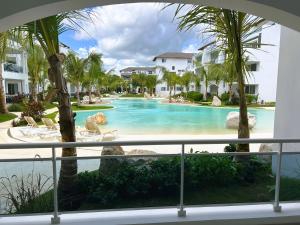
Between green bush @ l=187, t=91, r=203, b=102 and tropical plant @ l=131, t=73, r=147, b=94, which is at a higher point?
tropical plant @ l=131, t=73, r=147, b=94

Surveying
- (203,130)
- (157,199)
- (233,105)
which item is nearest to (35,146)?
(157,199)

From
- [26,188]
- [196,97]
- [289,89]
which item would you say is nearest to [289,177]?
[289,89]

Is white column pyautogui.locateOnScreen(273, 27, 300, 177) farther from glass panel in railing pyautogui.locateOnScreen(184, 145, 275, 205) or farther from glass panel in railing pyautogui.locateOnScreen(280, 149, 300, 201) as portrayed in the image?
glass panel in railing pyautogui.locateOnScreen(184, 145, 275, 205)

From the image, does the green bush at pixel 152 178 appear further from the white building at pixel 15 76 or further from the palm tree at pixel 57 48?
the white building at pixel 15 76

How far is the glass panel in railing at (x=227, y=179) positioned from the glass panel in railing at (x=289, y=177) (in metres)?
0.12

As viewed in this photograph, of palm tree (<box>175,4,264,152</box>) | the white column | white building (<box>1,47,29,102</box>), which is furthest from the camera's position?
white building (<box>1,47,29,102</box>)

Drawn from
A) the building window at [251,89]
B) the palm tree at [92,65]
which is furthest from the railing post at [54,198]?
the building window at [251,89]

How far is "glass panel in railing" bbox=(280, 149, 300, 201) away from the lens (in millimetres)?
2996

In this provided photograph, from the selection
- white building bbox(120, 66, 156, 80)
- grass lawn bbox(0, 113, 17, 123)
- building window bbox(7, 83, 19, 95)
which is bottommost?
grass lawn bbox(0, 113, 17, 123)

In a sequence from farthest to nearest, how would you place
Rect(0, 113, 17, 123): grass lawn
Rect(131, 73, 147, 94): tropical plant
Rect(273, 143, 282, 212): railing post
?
Rect(131, 73, 147, 94): tropical plant < Rect(0, 113, 17, 123): grass lawn < Rect(273, 143, 282, 212): railing post

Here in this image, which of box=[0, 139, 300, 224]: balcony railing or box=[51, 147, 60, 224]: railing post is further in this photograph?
box=[51, 147, 60, 224]: railing post

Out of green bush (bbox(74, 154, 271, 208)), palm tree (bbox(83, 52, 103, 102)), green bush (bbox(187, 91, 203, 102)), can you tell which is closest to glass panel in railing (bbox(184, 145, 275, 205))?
green bush (bbox(74, 154, 271, 208))

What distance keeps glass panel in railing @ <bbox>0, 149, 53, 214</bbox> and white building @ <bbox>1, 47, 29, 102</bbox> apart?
26.8 metres

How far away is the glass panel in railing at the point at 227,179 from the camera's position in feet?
9.62
